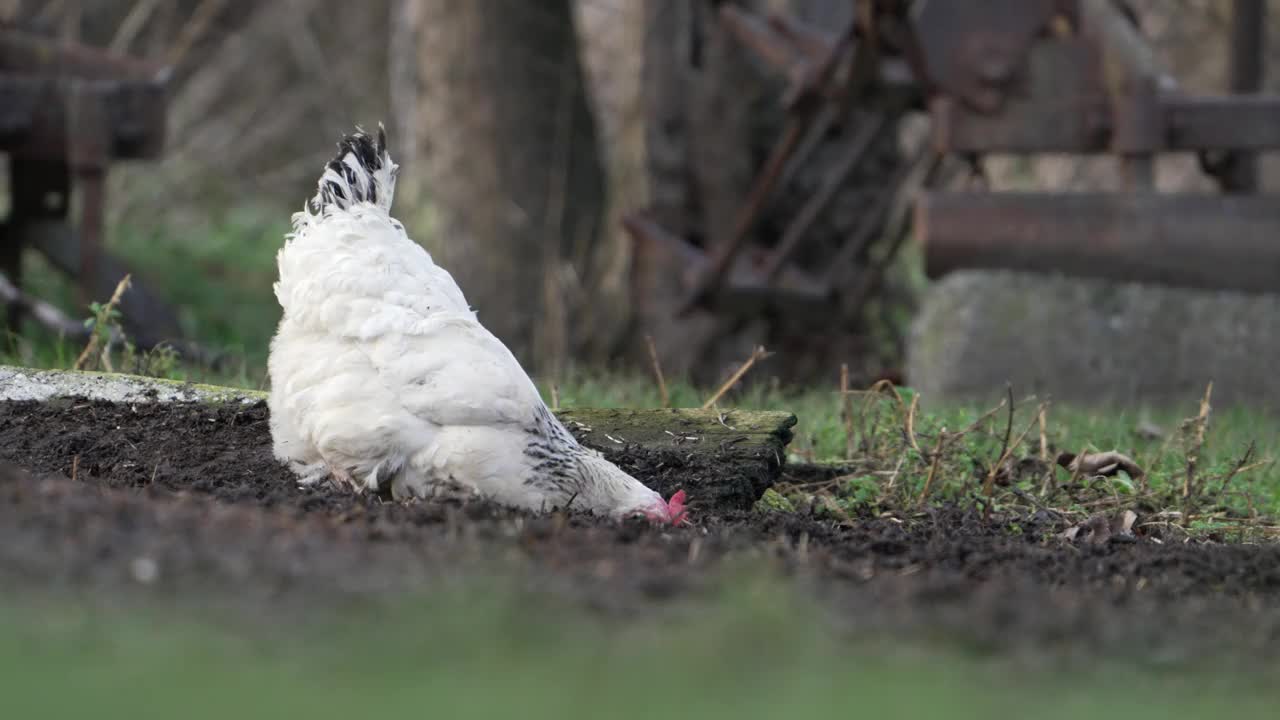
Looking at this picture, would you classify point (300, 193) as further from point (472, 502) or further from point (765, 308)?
point (472, 502)

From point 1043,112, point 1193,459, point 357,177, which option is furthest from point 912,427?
point 1043,112

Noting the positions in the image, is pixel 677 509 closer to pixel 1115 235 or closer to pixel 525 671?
pixel 525 671

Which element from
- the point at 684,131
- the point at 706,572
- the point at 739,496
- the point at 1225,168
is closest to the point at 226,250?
the point at 684,131

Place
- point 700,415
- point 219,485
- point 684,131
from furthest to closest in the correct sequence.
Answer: point 684,131 → point 700,415 → point 219,485

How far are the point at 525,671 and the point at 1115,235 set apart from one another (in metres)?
5.58

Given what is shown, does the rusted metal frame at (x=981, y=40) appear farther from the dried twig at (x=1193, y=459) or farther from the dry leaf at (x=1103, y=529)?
the dry leaf at (x=1103, y=529)

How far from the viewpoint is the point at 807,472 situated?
517 centimetres

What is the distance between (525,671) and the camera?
2.29 meters

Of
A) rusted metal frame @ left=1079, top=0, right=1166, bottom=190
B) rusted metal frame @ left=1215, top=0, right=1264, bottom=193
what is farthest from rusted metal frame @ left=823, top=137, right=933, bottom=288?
rusted metal frame @ left=1079, top=0, right=1166, bottom=190

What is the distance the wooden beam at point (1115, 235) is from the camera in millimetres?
7051

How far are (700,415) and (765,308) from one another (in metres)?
3.94

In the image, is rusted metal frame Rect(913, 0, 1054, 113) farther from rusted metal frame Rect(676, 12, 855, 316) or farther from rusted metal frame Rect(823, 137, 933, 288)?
rusted metal frame Rect(823, 137, 933, 288)

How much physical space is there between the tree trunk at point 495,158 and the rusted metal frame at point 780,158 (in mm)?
1538

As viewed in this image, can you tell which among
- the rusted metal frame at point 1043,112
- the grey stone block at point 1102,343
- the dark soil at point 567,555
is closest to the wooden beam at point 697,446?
the dark soil at point 567,555
